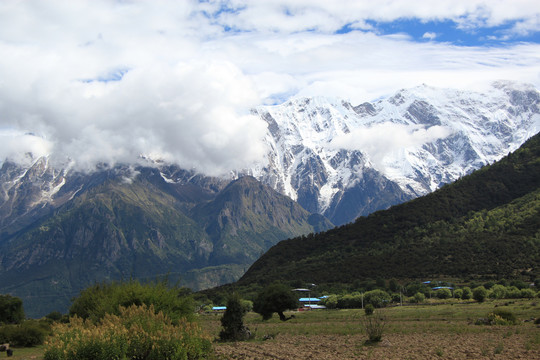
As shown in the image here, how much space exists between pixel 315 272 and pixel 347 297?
163 ft

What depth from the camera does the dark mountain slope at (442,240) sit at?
128 m

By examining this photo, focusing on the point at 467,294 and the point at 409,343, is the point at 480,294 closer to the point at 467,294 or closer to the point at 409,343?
the point at 467,294

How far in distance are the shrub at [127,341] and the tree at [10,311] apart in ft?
224

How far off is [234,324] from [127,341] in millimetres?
26047

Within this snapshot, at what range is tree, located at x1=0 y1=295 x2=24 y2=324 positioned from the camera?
90500 mm

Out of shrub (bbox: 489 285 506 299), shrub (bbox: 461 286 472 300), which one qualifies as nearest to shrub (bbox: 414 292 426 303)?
shrub (bbox: 461 286 472 300)

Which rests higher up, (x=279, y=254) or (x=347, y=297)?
(x=279, y=254)

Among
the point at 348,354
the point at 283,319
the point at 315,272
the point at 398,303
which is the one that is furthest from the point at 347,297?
the point at 348,354

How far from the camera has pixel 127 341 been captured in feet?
92.3

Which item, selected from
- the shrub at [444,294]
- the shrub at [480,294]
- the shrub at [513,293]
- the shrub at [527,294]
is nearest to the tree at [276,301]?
the shrub at [480,294]

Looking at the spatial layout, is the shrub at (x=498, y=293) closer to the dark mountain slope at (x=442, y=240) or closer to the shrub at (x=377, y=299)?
the shrub at (x=377, y=299)

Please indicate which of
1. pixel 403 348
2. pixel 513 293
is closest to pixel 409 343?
pixel 403 348

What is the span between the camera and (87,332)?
28.0m

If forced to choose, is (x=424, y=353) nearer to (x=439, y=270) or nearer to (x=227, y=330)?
(x=227, y=330)
